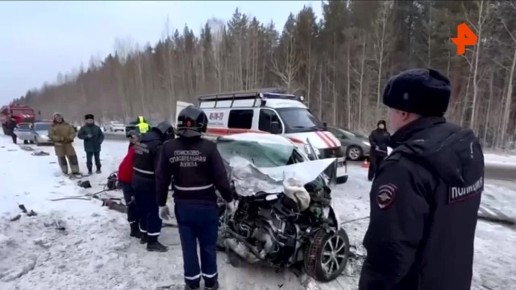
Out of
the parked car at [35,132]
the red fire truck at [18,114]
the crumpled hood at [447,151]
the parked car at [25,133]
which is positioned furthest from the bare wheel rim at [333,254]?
the red fire truck at [18,114]

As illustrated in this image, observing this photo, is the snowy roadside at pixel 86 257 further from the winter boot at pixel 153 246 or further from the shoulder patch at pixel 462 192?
the shoulder patch at pixel 462 192

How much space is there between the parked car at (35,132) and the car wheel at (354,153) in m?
15.4

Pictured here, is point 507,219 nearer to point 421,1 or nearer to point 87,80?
point 421,1

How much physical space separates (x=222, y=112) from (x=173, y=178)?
24.9ft

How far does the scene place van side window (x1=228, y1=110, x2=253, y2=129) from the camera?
10.1 m

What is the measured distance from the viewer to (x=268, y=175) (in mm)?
4383

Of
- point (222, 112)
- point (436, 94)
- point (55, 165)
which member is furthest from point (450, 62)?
point (436, 94)

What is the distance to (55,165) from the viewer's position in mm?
11312

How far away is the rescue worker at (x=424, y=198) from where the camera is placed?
4.66 feet

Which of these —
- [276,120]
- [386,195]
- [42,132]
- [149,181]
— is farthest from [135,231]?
[42,132]

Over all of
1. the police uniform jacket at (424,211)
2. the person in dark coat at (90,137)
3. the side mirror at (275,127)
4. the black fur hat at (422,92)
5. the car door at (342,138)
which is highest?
the black fur hat at (422,92)

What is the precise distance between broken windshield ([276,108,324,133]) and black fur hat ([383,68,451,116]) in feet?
24.7

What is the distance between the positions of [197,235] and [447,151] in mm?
2813

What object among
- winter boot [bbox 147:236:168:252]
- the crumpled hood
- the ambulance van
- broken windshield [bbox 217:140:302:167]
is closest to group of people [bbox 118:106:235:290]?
winter boot [bbox 147:236:168:252]
